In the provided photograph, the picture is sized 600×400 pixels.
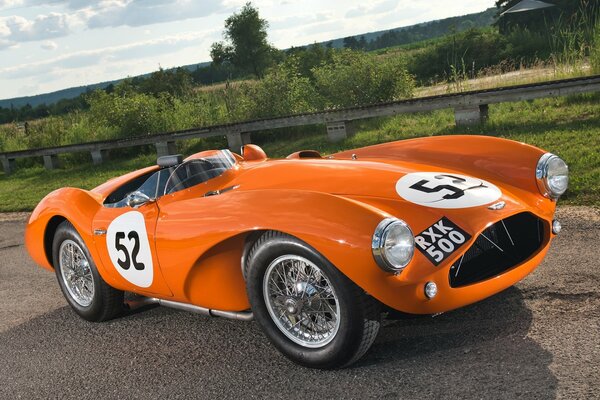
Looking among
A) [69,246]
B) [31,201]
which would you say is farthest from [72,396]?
[31,201]

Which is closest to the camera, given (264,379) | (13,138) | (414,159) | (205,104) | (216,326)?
(264,379)

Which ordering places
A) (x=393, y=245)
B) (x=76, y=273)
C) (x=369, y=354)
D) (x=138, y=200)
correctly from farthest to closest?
(x=76, y=273) → (x=138, y=200) → (x=369, y=354) → (x=393, y=245)

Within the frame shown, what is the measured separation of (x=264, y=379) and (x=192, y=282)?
0.89m

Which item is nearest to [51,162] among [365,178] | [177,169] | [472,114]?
[472,114]

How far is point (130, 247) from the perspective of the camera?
4809mm

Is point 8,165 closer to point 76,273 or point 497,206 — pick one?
point 76,273

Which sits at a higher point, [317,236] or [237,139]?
[317,236]

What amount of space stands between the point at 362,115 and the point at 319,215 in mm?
8304

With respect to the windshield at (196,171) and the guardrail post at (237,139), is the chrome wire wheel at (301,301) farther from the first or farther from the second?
the guardrail post at (237,139)

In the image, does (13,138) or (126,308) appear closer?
(126,308)

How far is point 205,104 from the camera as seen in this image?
57.9ft

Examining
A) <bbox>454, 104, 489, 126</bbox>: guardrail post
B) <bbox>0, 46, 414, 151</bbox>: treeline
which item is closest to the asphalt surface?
<bbox>454, 104, 489, 126</bbox>: guardrail post

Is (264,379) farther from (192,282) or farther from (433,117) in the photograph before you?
(433,117)

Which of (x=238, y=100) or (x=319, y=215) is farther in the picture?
(x=238, y=100)
